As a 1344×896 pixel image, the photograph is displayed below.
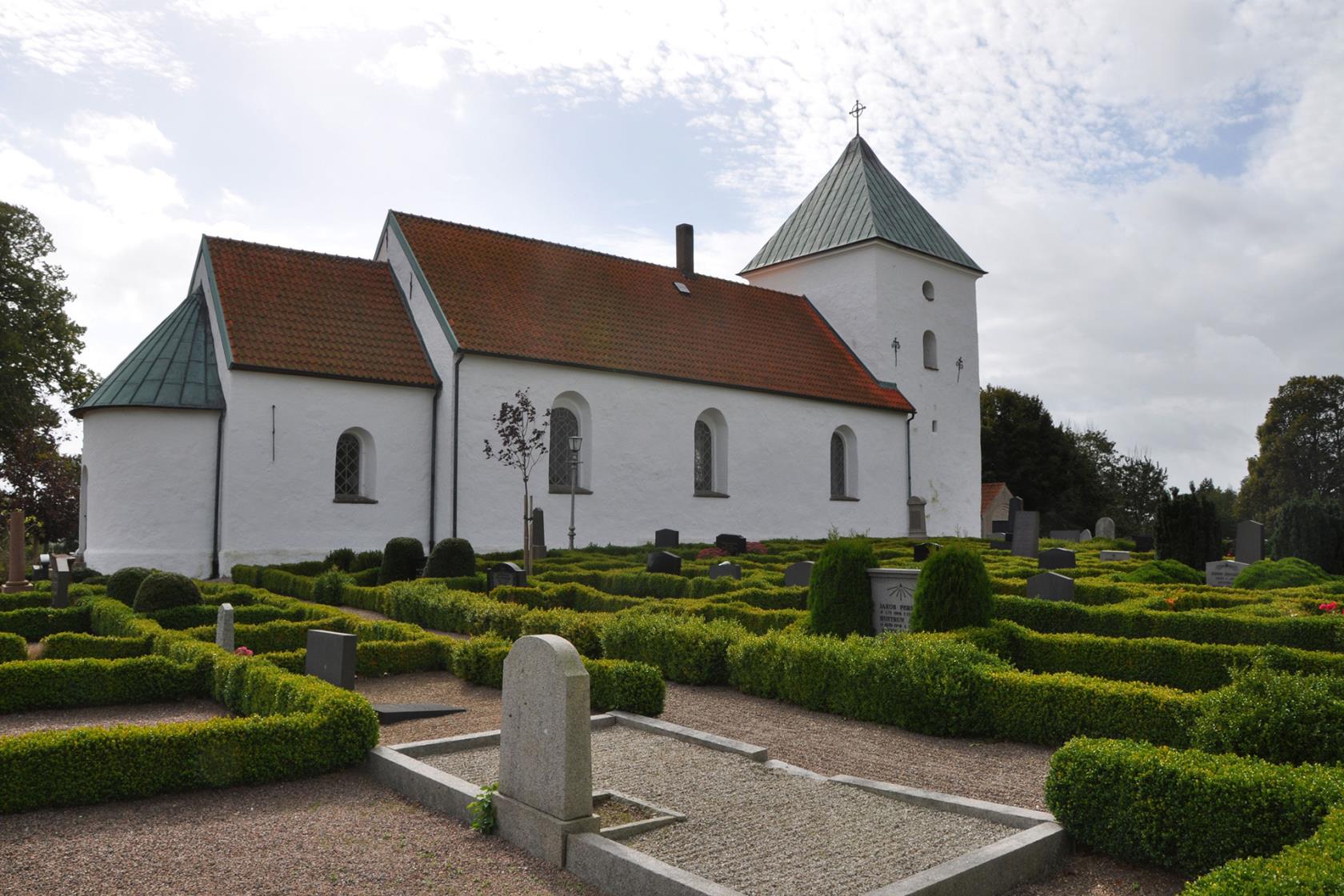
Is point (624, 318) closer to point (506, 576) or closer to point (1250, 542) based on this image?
point (506, 576)

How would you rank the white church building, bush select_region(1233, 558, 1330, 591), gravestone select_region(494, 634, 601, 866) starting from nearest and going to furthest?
gravestone select_region(494, 634, 601, 866) → bush select_region(1233, 558, 1330, 591) → the white church building

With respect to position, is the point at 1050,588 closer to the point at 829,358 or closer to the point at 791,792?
the point at 791,792

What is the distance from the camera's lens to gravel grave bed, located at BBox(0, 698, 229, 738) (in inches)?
267

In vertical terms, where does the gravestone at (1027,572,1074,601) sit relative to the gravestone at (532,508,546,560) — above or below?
below

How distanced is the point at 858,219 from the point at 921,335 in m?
3.55

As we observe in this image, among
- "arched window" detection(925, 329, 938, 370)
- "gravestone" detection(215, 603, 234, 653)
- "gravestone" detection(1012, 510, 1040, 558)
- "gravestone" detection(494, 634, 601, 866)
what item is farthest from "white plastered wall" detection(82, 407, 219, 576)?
"arched window" detection(925, 329, 938, 370)

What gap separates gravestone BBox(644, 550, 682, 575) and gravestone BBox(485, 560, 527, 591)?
1896mm

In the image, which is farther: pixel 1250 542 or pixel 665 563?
pixel 1250 542

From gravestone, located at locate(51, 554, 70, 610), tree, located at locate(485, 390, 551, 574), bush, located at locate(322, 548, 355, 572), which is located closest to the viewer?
gravestone, located at locate(51, 554, 70, 610)

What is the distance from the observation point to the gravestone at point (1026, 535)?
59.5ft

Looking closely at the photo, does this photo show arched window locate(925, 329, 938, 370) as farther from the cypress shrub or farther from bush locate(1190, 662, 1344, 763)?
bush locate(1190, 662, 1344, 763)

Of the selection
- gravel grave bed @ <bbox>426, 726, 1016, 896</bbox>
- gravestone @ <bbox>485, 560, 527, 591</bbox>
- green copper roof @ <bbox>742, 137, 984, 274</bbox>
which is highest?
green copper roof @ <bbox>742, 137, 984, 274</bbox>

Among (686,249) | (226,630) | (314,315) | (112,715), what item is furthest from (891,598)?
(686,249)

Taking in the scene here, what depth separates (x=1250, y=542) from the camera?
16.6m
